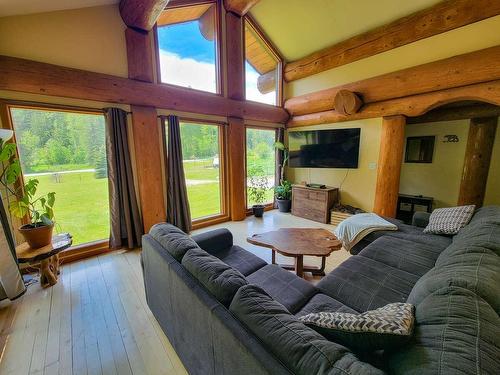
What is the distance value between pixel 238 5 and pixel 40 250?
186 inches

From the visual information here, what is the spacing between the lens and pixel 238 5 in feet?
12.7

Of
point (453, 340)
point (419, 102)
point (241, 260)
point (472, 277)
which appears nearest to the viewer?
point (453, 340)

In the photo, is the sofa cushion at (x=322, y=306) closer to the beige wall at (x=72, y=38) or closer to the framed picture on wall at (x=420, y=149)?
the beige wall at (x=72, y=38)

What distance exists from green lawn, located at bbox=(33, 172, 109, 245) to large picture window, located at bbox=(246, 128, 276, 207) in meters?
2.82

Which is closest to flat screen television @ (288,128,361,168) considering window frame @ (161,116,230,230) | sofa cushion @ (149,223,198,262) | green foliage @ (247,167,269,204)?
green foliage @ (247,167,269,204)

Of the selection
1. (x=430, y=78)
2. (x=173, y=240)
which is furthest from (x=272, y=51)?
(x=173, y=240)

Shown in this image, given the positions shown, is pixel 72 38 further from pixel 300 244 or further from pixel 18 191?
pixel 300 244

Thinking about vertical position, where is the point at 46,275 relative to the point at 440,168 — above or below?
below

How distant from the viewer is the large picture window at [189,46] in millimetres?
3494

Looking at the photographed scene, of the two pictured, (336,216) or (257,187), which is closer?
(336,216)

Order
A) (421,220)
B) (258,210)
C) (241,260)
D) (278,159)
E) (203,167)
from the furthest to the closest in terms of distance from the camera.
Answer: (278,159) < (258,210) < (203,167) < (421,220) < (241,260)

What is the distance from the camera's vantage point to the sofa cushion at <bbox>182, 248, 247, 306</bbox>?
3.53ft

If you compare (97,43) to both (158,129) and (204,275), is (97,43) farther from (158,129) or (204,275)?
(204,275)

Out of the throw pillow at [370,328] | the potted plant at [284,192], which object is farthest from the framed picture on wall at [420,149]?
the throw pillow at [370,328]
